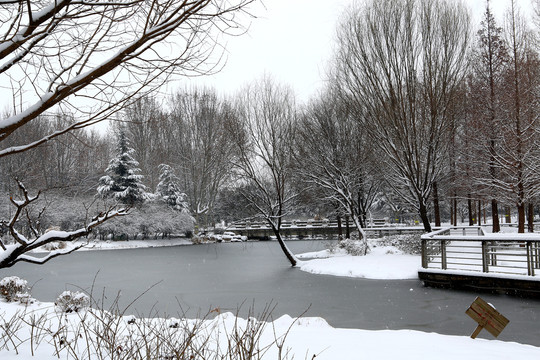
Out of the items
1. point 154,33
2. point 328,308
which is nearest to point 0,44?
point 154,33

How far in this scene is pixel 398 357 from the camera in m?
4.67

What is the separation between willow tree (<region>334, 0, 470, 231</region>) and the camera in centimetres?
1530

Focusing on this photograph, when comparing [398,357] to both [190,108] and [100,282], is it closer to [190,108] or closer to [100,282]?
[100,282]

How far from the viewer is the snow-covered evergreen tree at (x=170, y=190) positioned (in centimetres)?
3678

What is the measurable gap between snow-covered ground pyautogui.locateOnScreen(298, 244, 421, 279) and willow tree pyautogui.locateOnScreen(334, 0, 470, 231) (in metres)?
2.01

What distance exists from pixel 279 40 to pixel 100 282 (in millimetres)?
13189

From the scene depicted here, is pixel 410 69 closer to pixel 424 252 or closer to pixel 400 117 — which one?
pixel 400 117

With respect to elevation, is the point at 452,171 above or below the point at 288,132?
below

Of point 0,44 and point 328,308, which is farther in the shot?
point 328,308

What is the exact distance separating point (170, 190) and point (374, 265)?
25.4m

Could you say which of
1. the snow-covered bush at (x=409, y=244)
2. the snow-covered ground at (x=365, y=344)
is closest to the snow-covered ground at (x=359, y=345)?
the snow-covered ground at (x=365, y=344)

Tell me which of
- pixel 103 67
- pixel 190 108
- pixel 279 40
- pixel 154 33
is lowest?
pixel 103 67

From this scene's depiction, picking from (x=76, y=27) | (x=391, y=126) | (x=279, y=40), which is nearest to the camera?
(x=76, y=27)

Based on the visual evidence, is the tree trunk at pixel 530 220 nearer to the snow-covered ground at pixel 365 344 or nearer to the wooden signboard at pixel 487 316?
the snow-covered ground at pixel 365 344
